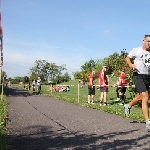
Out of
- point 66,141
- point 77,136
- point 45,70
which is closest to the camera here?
point 66,141

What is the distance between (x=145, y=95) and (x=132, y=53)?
89 centimetres

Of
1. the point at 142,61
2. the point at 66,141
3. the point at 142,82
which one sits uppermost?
the point at 142,61

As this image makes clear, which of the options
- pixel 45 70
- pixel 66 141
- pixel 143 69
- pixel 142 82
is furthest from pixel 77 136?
pixel 45 70

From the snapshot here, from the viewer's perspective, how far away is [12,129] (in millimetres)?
6133

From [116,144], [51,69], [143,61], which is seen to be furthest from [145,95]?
[51,69]

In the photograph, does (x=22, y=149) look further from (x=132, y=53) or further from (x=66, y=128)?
(x=132, y=53)

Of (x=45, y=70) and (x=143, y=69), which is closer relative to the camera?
(x=143, y=69)

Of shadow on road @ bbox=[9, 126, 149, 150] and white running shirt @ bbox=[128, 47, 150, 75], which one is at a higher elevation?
white running shirt @ bbox=[128, 47, 150, 75]

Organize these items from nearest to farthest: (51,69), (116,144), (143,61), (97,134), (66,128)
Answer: (116,144)
(97,134)
(143,61)
(66,128)
(51,69)

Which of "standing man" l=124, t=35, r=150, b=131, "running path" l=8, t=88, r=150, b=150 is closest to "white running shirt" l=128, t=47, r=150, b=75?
"standing man" l=124, t=35, r=150, b=131

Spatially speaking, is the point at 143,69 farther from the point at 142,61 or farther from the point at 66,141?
the point at 66,141

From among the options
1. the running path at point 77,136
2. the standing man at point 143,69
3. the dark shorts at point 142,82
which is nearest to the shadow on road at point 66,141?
the running path at point 77,136

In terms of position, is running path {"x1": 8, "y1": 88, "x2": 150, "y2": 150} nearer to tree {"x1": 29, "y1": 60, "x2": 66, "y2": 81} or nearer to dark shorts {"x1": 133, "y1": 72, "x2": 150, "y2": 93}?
dark shorts {"x1": 133, "y1": 72, "x2": 150, "y2": 93}

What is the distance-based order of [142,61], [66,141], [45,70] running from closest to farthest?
[66,141] < [142,61] < [45,70]
